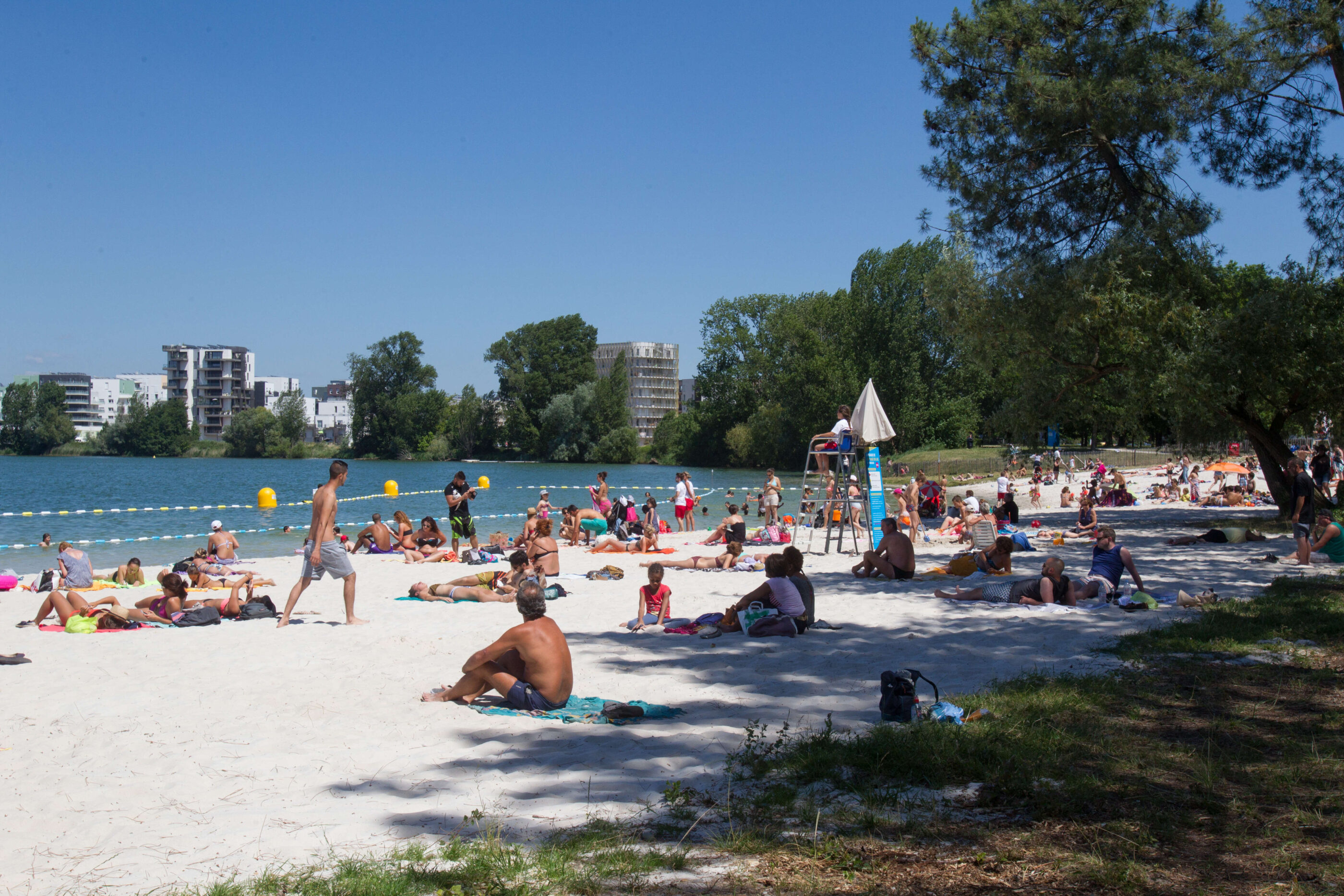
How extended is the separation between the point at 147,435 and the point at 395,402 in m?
31.6

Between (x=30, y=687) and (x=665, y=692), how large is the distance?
4840mm

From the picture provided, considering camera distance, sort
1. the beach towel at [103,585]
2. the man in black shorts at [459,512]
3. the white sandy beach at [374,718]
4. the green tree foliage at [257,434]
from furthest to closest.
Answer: the green tree foliage at [257,434] < the man in black shorts at [459,512] < the beach towel at [103,585] < the white sandy beach at [374,718]

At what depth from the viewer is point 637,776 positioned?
4691 millimetres

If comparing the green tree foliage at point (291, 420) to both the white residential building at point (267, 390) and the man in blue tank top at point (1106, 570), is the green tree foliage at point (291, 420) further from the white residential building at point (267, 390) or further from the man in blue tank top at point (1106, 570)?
the man in blue tank top at point (1106, 570)

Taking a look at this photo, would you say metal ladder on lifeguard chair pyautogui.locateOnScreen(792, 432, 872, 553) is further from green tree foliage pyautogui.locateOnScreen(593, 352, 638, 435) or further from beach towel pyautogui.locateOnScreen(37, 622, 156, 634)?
green tree foliage pyautogui.locateOnScreen(593, 352, 638, 435)

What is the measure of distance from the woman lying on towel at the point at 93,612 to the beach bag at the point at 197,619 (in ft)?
0.54

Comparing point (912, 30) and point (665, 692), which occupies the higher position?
point (912, 30)

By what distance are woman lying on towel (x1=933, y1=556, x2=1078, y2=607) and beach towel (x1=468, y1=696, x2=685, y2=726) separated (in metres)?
5.45

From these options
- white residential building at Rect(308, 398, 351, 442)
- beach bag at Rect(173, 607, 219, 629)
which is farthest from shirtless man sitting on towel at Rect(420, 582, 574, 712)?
white residential building at Rect(308, 398, 351, 442)

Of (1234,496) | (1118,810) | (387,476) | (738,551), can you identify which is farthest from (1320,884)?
(387,476)

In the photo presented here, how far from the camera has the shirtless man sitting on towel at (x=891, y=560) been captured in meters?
12.7

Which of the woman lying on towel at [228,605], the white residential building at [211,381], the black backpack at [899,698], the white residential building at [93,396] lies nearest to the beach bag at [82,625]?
the woman lying on towel at [228,605]

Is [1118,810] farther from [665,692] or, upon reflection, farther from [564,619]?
[564,619]

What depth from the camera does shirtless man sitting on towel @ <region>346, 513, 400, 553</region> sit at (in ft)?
58.1
